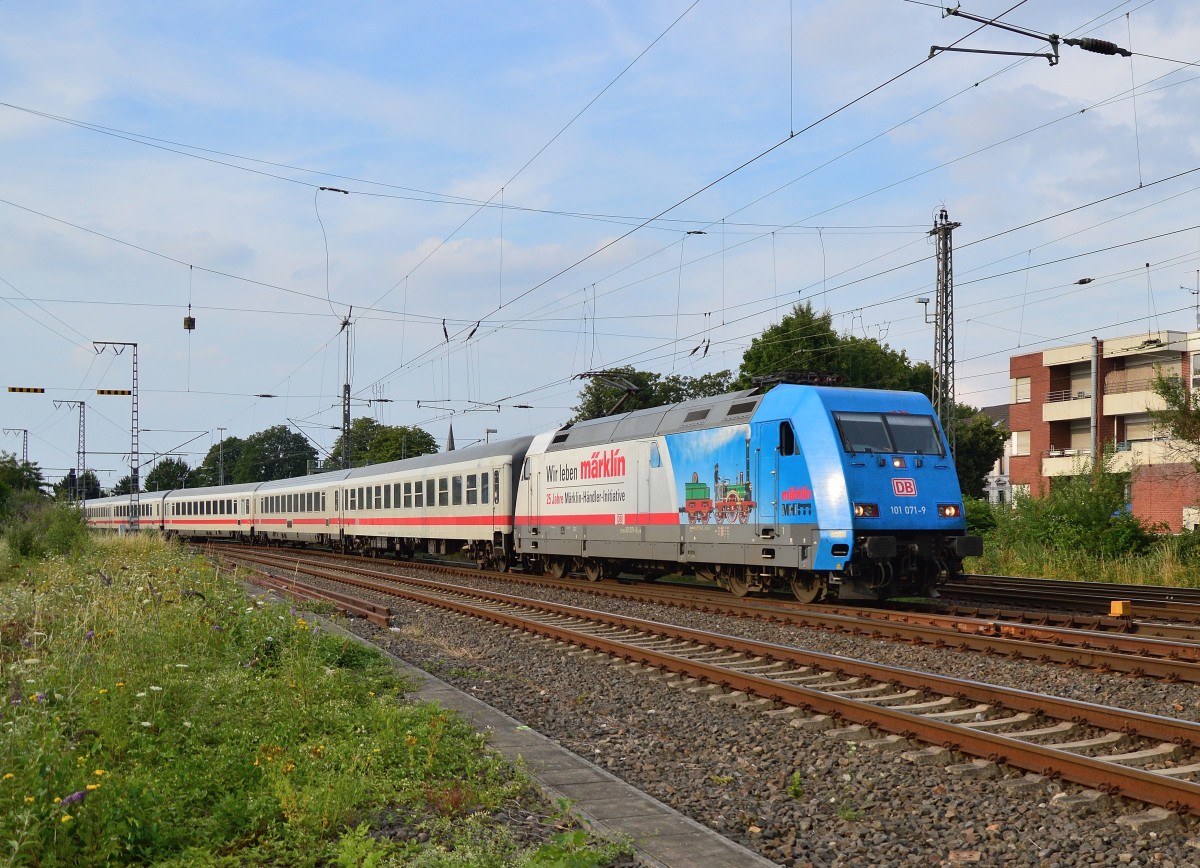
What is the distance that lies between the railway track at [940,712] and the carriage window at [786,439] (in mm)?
3728

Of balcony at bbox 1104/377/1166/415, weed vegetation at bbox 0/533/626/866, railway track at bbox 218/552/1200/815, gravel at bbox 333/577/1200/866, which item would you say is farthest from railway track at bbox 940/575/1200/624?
balcony at bbox 1104/377/1166/415

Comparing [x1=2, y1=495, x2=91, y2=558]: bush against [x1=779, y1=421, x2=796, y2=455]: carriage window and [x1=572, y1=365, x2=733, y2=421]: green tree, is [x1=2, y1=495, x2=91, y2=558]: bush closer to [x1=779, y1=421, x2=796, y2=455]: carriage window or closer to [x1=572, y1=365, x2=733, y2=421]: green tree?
[x1=779, y1=421, x2=796, y2=455]: carriage window

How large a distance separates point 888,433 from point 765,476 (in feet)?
6.48

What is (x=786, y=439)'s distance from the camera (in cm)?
1582

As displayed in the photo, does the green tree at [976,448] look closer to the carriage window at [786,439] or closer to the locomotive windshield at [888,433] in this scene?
the locomotive windshield at [888,433]

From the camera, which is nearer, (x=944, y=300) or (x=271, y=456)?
(x=944, y=300)

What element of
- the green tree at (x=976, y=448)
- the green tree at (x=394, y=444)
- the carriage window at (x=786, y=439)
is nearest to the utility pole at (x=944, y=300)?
the carriage window at (x=786, y=439)

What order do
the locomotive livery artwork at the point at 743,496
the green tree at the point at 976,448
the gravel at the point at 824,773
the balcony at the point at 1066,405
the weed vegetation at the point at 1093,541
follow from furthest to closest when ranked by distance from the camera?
the green tree at the point at 976,448 → the balcony at the point at 1066,405 → the weed vegetation at the point at 1093,541 → the locomotive livery artwork at the point at 743,496 → the gravel at the point at 824,773

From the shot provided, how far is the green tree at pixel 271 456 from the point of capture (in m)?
122

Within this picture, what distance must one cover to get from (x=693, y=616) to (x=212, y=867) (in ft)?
38.0

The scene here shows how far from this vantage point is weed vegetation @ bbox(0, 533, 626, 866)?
4.87m

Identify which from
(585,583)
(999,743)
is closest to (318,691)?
(999,743)

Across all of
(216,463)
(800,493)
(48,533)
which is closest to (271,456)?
(216,463)

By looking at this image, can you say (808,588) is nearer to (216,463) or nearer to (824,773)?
(824,773)
